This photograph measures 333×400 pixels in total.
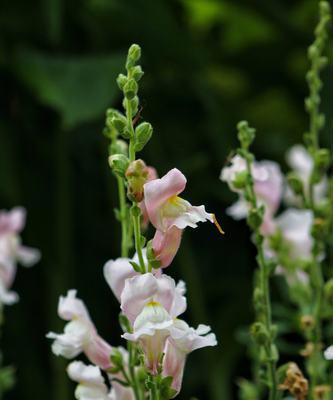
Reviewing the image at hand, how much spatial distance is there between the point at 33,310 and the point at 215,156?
12.6 inches

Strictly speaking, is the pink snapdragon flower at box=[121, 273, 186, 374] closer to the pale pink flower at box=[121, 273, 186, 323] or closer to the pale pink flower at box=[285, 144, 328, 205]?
the pale pink flower at box=[121, 273, 186, 323]

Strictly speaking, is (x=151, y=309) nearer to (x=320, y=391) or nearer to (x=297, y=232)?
(x=320, y=391)

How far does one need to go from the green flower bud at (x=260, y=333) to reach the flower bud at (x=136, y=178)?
0.09 metres

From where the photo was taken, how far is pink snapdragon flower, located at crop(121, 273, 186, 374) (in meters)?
0.33

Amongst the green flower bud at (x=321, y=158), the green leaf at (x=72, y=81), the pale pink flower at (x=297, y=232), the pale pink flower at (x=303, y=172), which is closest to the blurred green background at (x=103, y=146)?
the green leaf at (x=72, y=81)

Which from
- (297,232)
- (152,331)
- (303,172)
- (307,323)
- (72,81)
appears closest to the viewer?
(152,331)

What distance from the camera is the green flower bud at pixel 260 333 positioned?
39 centimetres

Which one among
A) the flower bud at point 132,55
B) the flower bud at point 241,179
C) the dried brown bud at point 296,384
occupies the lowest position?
the dried brown bud at point 296,384

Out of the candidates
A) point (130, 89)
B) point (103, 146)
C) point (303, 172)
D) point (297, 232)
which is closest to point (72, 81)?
point (103, 146)

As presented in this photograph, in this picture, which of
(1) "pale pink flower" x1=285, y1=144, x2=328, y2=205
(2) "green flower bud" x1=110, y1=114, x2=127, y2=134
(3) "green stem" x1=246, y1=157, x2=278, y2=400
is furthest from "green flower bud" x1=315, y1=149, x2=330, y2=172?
(1) "pale pink flower" x1=285, y1=144, x2=328, y2=205

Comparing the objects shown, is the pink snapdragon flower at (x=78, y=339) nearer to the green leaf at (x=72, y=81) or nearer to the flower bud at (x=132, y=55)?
the flower bud at (x=132, y=55)

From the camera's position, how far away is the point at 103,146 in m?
1.12

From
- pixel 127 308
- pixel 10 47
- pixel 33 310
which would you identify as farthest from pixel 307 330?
pixel 10 47

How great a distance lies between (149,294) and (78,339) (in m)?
0.09
